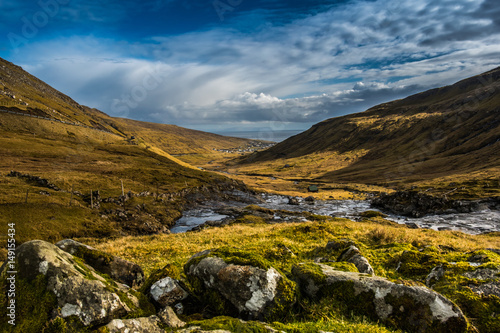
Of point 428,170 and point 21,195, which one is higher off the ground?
point 21,195

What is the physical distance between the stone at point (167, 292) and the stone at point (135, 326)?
132cm

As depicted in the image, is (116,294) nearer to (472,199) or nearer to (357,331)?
(357,331)

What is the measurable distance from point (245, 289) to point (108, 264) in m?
5.90

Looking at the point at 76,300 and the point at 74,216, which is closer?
the point at 76,300

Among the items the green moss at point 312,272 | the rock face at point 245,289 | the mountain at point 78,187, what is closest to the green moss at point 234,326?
the rock face at point 245,289

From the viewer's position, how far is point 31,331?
16.1 ft

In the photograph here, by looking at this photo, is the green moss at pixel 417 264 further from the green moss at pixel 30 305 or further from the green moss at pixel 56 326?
the green moss at pixel 30 305

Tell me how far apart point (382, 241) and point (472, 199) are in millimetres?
66566

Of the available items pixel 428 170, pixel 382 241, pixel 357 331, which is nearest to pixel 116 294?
pixel 357 331

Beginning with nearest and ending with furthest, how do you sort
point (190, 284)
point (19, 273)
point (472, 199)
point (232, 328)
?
point (232, 328) → point (19, 273) → point (190, 284) → point (472, 199)

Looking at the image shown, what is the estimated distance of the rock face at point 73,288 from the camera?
5.44 m

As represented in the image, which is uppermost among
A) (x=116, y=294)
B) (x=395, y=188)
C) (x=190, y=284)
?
(x=116, y=294)

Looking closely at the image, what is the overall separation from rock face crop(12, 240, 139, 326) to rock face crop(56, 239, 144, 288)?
116 inches

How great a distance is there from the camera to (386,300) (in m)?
6.71
